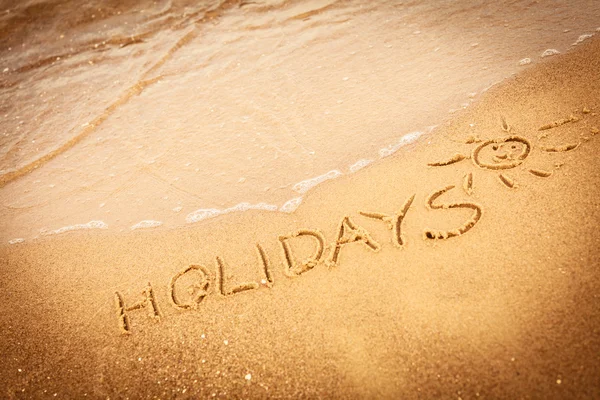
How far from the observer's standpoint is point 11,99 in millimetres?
4762

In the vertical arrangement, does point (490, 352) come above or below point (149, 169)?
below

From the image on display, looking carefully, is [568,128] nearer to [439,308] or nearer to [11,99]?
[439,308]

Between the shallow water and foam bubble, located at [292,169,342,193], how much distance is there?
0.01 m

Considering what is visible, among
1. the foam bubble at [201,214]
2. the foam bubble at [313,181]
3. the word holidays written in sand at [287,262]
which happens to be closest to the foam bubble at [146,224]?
the foam bubble at [201,214]

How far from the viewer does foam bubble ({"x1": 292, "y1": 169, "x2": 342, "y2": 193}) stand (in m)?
2.63

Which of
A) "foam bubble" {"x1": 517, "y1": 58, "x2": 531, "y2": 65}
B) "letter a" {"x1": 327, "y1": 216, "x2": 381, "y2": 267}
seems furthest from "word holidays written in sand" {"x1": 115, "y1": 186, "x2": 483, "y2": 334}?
"foam bubble" {"x1": 517, "y1": 58, "x2": 531, "y2": 65}

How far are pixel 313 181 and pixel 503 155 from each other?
1356 mm

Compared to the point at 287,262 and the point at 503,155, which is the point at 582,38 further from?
the point at 287,262

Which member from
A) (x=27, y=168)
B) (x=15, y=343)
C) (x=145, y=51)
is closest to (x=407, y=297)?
(x=15, y=343)

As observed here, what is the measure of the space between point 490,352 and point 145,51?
18.9ft

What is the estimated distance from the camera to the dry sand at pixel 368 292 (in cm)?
164

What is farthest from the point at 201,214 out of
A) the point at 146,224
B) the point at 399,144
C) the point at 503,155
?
the point at 503,155

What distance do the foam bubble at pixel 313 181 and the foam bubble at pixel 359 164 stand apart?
0.11 meters

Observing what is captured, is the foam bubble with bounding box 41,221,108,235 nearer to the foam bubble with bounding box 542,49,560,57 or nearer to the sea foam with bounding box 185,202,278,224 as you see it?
the sea foam with bounding box 185,202,278,224
